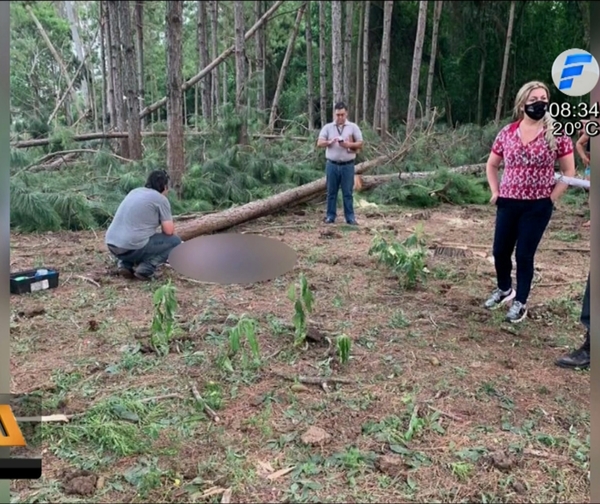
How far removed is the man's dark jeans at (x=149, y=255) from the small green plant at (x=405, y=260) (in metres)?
1.74

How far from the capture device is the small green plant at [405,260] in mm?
4684

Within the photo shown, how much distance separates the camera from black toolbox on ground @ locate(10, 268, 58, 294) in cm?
453

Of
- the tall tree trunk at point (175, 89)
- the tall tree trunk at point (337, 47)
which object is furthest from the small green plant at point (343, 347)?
the tall tree trunk at point (337, 47)

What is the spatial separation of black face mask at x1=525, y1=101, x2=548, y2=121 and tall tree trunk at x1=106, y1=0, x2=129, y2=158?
704 cm

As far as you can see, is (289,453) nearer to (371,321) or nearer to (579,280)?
(371,321)

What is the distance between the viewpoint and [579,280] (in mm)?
5016

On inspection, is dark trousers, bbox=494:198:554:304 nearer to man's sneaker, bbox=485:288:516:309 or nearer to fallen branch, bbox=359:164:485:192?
man's sneaker, bbox=485:288:516:309

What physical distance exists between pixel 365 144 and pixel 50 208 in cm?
549

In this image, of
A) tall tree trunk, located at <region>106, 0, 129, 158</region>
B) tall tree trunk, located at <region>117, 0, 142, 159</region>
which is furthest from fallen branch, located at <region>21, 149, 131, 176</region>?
tall tree trunk, located at <region>106, 0, 129, 158</region>

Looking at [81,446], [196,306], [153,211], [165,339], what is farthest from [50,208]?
[81,446]

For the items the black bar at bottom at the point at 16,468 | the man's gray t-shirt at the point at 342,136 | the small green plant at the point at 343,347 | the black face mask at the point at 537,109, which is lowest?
the small green plant at the point at 343,347

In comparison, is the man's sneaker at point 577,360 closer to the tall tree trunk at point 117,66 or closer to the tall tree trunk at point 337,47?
the tall tree trunk at point 337,47

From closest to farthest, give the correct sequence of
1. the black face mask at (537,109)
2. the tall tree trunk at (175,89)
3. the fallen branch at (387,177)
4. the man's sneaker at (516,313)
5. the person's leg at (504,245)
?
the black face mask at (537,109)
the person's leg at (504,245)
the man's sneaker at (516,313)
the tall tree trunk at (175,89)
the fallen branch at (387,177)

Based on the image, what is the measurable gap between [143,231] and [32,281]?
896 mm
